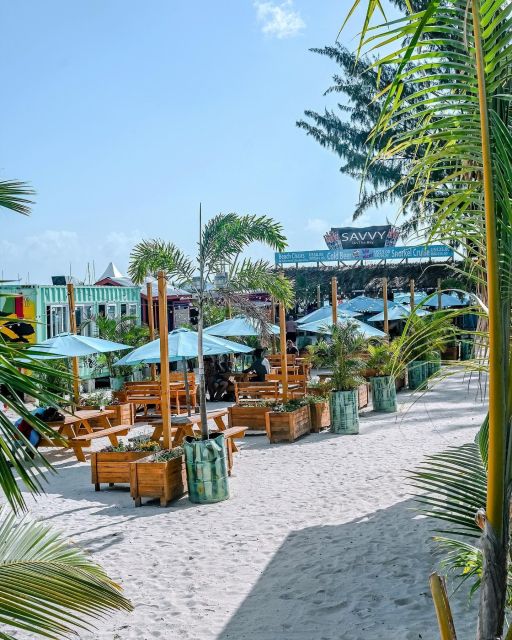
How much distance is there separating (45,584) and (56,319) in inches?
723

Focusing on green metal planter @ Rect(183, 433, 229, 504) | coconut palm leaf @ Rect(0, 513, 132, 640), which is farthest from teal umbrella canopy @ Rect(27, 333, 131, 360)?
coconut palm leaf @ Rect(0, 513, 132, 640)

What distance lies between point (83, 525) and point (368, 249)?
24651mm

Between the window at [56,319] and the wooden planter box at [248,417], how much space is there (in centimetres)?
926

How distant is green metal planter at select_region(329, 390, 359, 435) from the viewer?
11164 millimetres

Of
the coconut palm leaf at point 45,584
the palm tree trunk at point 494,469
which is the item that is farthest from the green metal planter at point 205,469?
the palm tree trunk at point 494,469

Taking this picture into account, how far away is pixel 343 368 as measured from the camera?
449 inches

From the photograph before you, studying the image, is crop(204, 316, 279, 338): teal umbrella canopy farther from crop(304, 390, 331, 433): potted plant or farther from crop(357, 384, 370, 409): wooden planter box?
crop(304, 390, 331, 433): potted plant

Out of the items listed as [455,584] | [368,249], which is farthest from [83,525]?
[368,249]

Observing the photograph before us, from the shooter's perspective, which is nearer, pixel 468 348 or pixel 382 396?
pixel 382 396

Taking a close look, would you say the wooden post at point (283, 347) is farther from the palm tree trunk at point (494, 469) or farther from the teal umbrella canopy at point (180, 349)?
the palm tree trunk at point (494, 469)

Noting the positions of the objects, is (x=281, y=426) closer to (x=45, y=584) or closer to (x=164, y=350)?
(x=164, y=350)

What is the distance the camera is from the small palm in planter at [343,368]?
11188 mm

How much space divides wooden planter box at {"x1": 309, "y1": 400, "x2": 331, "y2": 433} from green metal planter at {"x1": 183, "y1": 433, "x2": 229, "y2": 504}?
4.34m

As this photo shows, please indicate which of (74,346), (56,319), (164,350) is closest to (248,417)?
(74,346)
